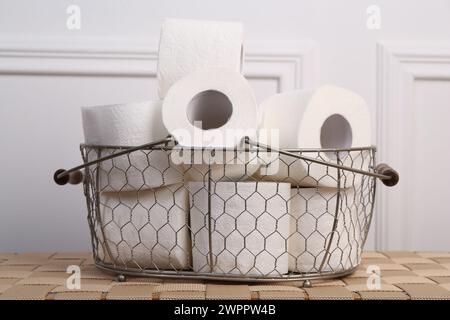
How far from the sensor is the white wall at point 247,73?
95 centimetres

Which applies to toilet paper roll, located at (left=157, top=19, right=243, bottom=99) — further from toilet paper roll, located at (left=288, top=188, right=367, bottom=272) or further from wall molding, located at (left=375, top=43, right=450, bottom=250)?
wall molding, located at (left=375, top=43, right=450, bottom=250)

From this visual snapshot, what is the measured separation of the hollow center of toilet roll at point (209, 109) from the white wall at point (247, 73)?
0.32 m

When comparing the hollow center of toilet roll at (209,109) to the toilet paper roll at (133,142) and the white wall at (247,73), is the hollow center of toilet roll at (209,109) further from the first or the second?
the white wall at (247,73)

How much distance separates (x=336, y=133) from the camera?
26.3 inches

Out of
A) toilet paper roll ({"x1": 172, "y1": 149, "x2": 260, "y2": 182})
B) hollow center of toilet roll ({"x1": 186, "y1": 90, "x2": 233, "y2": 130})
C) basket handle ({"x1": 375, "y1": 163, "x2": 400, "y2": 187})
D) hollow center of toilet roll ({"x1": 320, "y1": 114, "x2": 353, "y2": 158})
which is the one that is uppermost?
hollow center of toilet roll ({"x1": 186, "y1": 90, "x2": 233, "y2": 130})

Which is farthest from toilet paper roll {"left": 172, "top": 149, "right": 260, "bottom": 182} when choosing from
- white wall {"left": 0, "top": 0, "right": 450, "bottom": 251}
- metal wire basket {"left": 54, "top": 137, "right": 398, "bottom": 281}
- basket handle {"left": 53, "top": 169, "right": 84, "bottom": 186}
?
white wall {"left": 0, "top": 0, "right": 450, "bottom": 251}

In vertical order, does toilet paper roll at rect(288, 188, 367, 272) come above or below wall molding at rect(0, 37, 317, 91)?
below

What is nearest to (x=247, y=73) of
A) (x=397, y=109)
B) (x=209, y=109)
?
(x=397, y=109)

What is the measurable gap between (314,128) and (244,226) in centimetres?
11

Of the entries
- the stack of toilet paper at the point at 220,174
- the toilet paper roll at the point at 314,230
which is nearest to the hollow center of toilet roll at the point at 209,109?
the stack of toilet paper at the point at 220,174

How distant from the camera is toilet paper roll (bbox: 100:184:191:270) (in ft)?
2.05

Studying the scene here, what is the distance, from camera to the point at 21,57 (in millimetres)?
953

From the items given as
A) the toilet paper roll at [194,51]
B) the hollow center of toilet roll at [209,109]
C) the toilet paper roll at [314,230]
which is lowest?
the toilet paper roll at [314,230]

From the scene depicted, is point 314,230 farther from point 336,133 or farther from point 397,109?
point 397,109
